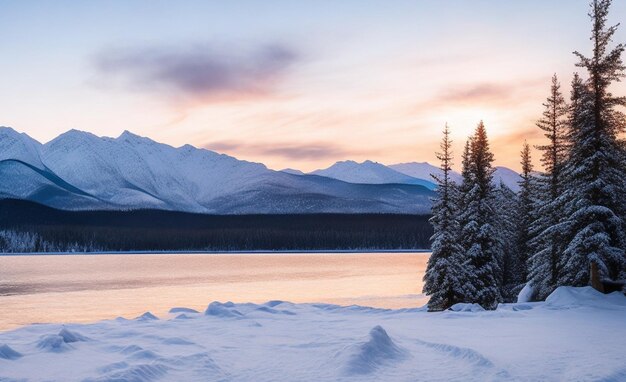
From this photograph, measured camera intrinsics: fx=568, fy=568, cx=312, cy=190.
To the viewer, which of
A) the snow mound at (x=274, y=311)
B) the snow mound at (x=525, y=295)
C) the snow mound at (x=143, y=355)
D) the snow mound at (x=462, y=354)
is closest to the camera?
the snow mound at (x=462, y=354)

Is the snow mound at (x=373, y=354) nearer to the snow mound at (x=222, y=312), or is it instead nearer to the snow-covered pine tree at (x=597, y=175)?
the snow mound at (x=222, y=312)

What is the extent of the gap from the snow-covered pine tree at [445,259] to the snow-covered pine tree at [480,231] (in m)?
0.96

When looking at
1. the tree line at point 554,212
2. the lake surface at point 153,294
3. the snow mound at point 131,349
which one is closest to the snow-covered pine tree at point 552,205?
the tree line at point 554,212

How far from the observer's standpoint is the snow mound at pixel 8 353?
1138 centimetres

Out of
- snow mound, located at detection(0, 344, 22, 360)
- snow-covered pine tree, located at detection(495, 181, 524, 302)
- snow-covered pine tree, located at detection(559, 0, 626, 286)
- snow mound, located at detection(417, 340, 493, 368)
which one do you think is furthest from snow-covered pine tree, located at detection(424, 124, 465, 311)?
snow mound, located at detection(0, 344, 22, 360)

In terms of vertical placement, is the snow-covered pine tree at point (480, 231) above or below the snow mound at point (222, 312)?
above

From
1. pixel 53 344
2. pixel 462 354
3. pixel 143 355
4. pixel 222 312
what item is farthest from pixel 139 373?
pixel 222 312

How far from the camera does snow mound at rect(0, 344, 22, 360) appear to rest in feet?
37.3

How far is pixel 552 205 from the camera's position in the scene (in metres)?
28.2

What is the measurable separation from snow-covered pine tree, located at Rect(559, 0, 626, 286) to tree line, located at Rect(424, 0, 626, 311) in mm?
45

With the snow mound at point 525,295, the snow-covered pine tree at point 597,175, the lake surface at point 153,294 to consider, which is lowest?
the lake surface at point 153,294

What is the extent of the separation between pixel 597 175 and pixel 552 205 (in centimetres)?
250

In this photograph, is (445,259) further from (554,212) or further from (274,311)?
(274,311)

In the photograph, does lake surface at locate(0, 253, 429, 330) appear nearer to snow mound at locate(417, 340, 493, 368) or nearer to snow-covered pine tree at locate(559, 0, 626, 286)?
snow-covered pine tree at locate(559, 0, 626, 286)
